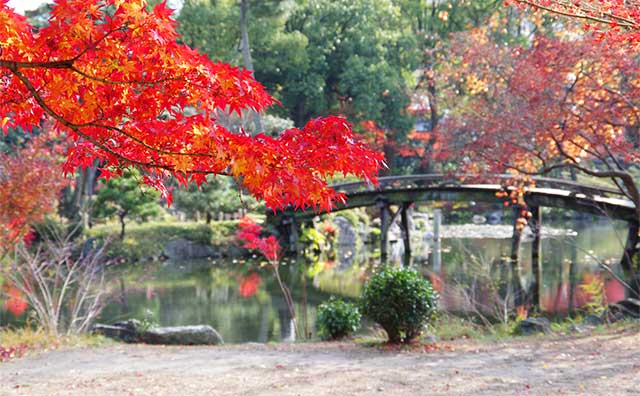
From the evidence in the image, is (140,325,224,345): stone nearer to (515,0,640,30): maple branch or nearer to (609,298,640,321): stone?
(609,298,640,321): stone

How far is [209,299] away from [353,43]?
15741mm

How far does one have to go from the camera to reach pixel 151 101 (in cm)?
354

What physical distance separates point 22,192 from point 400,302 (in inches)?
263

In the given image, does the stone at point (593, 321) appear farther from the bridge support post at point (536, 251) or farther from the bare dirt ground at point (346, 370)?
the bridge support post at point (536, 251)

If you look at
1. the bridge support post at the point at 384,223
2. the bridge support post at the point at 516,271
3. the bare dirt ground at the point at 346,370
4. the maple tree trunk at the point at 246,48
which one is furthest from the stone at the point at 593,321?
the maple tree trunk at the point at 246,48

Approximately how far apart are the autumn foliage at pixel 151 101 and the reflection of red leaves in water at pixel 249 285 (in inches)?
437

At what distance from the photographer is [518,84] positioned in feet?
35.8

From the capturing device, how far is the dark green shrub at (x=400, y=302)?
24.2 feet

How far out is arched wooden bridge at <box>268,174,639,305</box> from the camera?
560 inches

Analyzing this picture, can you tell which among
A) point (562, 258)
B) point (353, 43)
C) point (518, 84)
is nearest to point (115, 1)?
point (518, 84)

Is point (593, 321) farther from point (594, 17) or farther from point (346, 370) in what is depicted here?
point (594, 17)

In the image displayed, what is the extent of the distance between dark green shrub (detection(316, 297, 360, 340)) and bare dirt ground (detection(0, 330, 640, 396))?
28.8 inches

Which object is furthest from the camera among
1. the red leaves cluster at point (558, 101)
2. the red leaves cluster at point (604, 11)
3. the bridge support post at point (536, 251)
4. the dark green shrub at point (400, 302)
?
the bridge support post at point (536, 251)

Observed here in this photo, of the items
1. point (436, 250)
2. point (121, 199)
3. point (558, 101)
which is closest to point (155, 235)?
point (121, 199)
